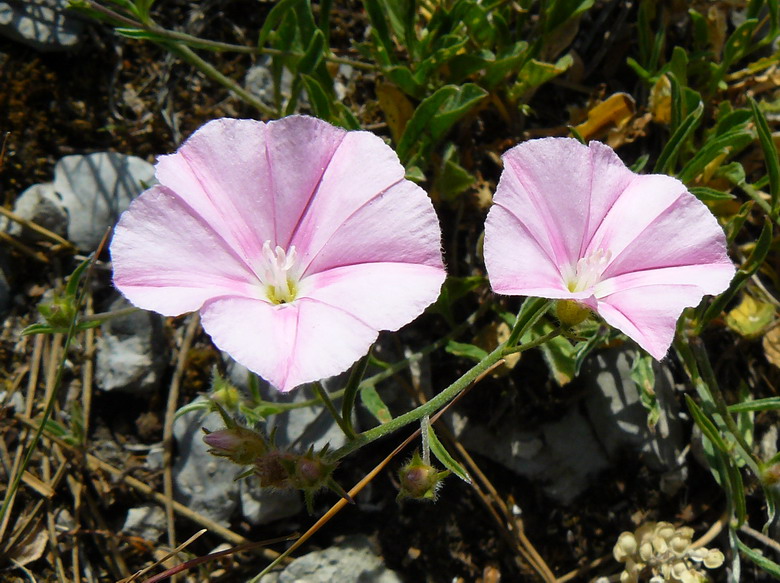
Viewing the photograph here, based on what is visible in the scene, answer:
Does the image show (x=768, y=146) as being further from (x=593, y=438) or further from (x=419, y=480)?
(x=419, y=480)

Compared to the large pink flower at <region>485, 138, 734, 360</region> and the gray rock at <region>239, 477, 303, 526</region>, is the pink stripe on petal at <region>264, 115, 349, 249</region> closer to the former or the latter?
the large pink flower at <region>485, 138, 734, 360</region>

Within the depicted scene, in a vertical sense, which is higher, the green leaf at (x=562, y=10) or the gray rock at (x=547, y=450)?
the green leaf at (x=562, y=10)

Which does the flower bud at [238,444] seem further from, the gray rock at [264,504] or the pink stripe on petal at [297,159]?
the gray rock at [264,504]

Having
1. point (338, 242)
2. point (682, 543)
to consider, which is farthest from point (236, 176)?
point (682, 543)

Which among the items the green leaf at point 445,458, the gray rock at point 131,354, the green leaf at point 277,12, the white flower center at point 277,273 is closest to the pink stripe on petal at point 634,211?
the green leaf at point 445,458

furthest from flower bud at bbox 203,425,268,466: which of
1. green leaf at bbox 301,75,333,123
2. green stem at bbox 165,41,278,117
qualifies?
green stem at bbox 165,41,278,117

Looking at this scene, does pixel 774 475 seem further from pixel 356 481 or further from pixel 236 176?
pixel 236 176

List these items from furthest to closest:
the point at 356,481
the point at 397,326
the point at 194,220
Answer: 1. the point at 356,481
2. the point at 194,220
3. the point at 397,326
